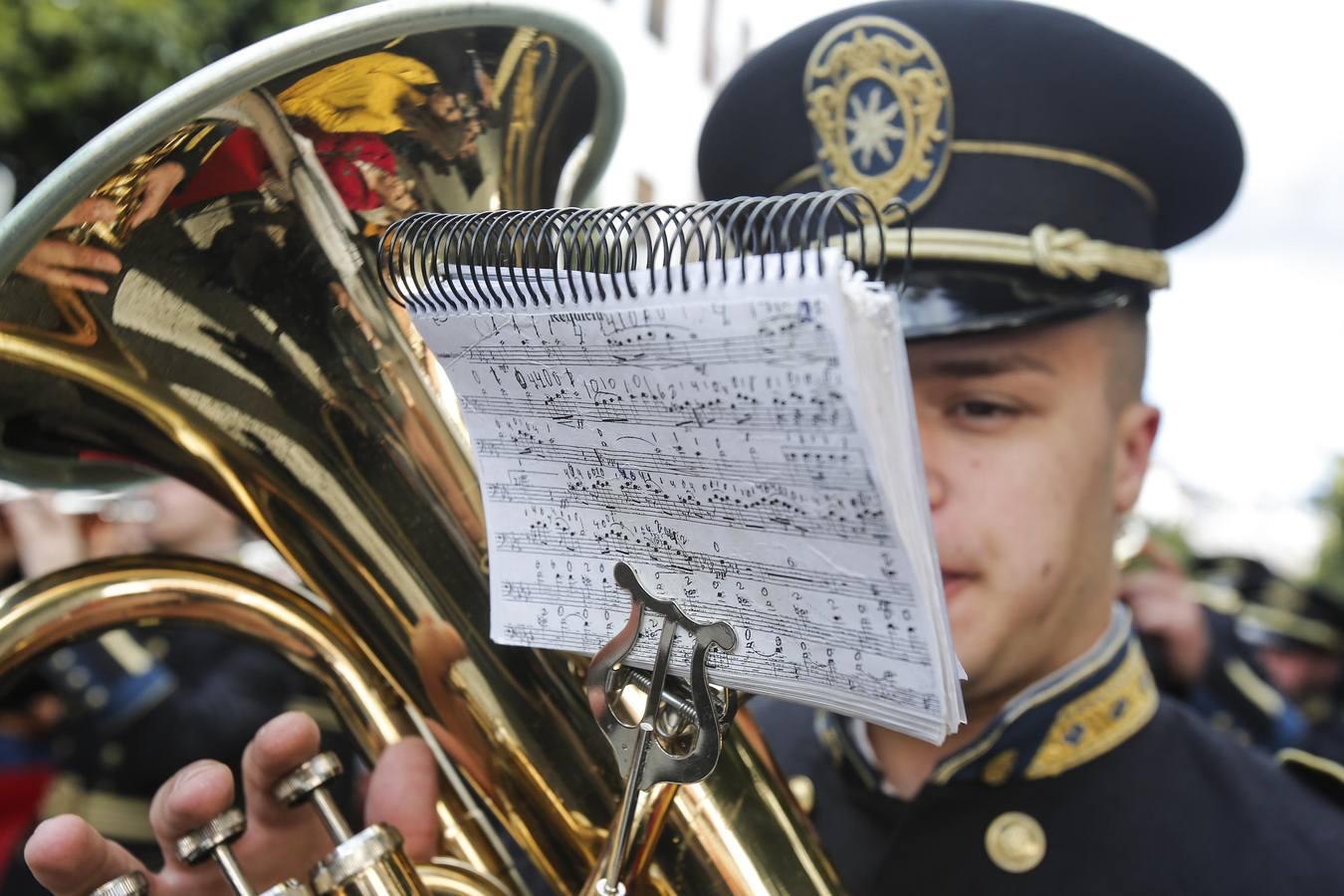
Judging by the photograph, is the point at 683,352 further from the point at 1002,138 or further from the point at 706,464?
the point at 1002,138

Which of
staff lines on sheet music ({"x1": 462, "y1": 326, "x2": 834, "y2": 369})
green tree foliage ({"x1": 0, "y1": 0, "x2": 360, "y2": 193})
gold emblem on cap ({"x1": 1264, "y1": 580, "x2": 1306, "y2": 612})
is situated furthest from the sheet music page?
green tree foliage ({"x1": 0, "y1": 0, "x2": 360, "y2": 193})

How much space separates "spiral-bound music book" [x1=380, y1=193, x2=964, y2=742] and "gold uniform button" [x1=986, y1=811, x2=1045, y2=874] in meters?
0.76

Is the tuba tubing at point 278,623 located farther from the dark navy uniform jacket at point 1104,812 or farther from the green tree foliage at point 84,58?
the green tree foliage at point 84,58

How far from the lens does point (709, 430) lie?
0.67 metres

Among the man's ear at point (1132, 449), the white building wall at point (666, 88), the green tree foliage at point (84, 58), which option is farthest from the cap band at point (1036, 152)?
the white building wall at point (666, 88)

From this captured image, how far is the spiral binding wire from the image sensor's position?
0.63 m

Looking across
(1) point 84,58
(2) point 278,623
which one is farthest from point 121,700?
(1) point 84,58

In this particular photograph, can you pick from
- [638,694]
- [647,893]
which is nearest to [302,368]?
[638,694]

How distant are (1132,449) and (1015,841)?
526 millimetres

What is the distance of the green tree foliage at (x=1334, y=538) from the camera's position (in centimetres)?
1297

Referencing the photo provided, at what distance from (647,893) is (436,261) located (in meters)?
0.61

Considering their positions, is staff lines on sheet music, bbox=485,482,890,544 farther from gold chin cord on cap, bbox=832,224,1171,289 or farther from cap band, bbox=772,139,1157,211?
cap band, bbox=772,139,1157,211

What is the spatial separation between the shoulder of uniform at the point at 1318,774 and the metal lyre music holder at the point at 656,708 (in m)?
1.04

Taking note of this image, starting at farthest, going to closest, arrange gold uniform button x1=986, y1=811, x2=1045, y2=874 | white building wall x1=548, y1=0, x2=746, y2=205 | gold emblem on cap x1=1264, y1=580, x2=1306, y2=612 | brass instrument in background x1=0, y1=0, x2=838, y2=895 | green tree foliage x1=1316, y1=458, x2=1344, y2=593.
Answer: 1. green tree foliage x1=1316, y1=458, x2=1344, y2=593
2. white building wall x1=548, y1=0, x2=746, y2=205
3. gold emblem on cap x1=1264, y1=580, x2=1306, y2=612
4. gold uniform button x1=986, y1=811, x2=1045, y2=874
5. brass instrument in background x1=0, y1=0, x2=838, y2=895
